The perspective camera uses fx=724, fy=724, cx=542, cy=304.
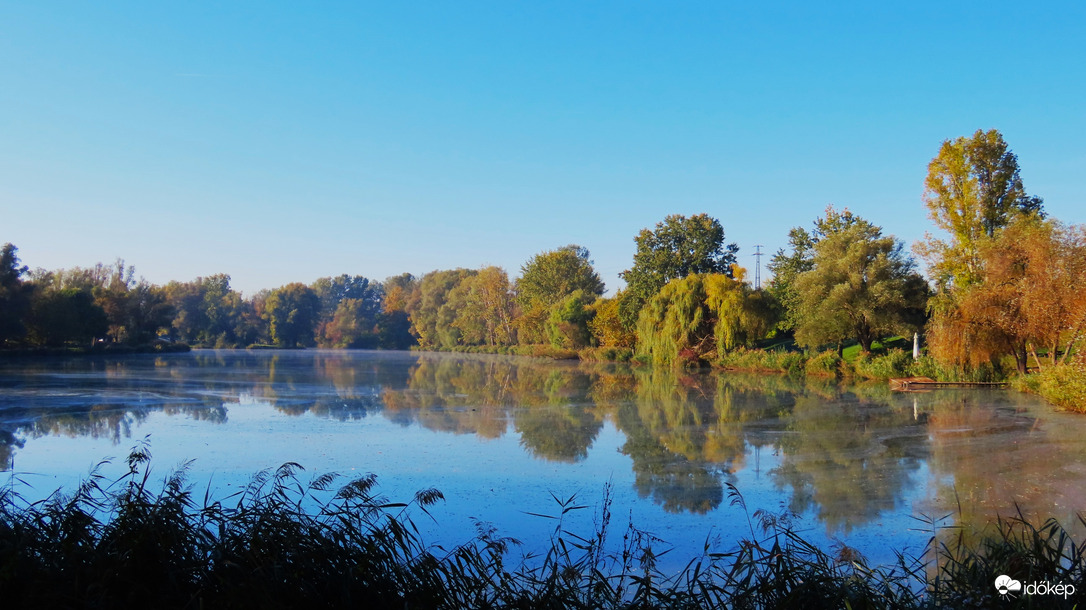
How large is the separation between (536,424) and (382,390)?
9242 millimetres

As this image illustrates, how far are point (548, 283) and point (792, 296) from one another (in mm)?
27610

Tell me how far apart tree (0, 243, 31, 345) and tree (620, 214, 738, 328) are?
29711mm

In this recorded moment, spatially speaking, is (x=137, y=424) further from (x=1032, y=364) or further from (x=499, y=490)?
(x=1032, y=364)

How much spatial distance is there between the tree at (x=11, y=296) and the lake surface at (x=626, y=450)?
51.9 feet

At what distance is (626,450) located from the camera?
417 inches

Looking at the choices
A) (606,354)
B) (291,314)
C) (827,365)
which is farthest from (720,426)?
(291,314)

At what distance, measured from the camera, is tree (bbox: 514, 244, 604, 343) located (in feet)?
180

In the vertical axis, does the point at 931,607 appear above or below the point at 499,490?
above

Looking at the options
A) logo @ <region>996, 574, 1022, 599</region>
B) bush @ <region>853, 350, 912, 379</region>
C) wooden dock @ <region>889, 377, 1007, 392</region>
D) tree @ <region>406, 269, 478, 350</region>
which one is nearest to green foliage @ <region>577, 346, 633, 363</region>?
A: bush @ <region>853, 350, 912, 379</region>

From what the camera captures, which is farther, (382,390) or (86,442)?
(382,390)

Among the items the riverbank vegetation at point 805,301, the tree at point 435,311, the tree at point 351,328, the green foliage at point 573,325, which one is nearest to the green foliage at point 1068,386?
the riverbank vegetation at point 805,301

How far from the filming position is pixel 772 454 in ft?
33.2

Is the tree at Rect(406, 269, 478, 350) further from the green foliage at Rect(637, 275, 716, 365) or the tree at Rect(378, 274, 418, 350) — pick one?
the green foliage at Rect(637, 275, 716, 365)

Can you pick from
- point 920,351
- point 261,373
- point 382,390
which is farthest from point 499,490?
point 261,373
